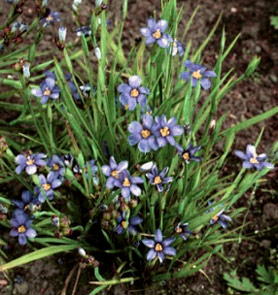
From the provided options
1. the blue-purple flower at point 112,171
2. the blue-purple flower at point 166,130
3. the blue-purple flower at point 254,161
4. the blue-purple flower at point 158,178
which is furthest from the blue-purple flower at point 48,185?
the blue-purple flower at point 254,161

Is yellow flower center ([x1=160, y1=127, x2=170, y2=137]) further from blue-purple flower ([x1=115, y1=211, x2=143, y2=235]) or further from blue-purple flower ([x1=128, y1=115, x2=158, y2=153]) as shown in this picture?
blue-purple flower ([x1=115, y1=211, x2=143, y2=235])

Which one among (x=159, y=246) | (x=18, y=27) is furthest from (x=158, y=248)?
(x=18, y=27)

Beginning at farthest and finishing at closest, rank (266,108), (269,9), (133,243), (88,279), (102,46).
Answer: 1. (269,9)
2. (266,108)
3. (88,279)
4. (133,243)
5. (102,46)

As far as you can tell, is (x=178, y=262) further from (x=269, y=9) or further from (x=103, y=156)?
(x=269, y=9)

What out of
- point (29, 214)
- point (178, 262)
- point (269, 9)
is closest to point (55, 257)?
point (29, 214)

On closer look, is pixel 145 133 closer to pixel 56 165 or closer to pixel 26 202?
pixel 56 165

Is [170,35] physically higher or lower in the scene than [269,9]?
higher
